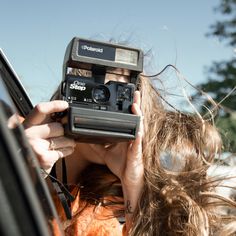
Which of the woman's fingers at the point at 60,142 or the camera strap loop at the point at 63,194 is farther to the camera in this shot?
the camera strap loop at the point at 63,194

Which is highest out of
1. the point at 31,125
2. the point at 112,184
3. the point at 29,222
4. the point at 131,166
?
the point at 29,222

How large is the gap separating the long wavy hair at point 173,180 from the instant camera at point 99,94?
0.30 m

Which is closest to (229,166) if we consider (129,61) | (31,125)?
(129,61)

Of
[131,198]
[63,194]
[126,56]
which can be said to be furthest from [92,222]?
[126,56]

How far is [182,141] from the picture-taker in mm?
1980

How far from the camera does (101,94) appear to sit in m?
1.59

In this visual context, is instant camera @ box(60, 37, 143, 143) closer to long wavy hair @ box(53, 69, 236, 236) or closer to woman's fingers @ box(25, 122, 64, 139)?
woman's fingers @ box(25, 122, 64, 139)

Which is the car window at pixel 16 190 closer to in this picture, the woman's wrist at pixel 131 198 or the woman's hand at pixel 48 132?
the woman's hand at pixel 48 132

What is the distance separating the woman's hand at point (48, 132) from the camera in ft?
4.59

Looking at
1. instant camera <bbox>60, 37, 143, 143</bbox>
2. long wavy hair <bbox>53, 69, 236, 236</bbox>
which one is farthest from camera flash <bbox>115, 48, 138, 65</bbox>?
A: long wavy hair <bbox>53, 69, 236, 236</bbox>

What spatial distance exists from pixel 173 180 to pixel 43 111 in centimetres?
65

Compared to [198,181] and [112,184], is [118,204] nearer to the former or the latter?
[112,184]

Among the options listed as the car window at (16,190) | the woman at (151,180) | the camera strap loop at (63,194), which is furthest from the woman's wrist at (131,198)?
the car window at (16,190)

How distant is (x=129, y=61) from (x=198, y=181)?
0.57m
